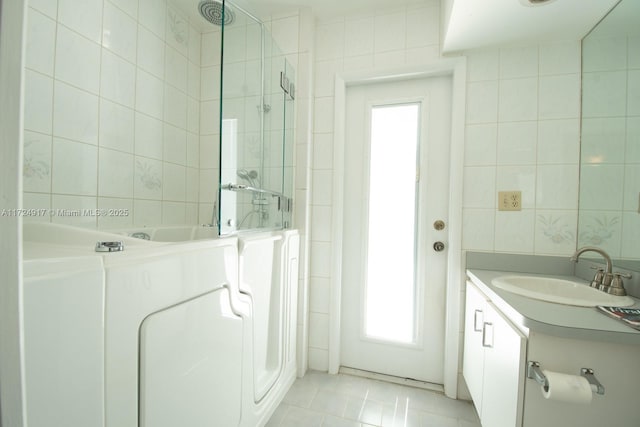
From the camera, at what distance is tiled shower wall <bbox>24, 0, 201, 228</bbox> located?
1156 mm

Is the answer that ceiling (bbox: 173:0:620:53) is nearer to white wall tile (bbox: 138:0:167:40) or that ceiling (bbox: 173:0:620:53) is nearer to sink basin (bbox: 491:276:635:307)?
white wall tile (bbox: 138:0:167:40)

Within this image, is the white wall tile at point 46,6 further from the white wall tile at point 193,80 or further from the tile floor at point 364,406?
the tile floor at point 364,406

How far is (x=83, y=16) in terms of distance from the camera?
4.21 feet

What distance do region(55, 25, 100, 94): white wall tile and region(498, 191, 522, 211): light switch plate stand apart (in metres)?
2.23

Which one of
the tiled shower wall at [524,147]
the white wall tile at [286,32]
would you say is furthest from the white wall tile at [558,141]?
the white wall tile at [286,32]

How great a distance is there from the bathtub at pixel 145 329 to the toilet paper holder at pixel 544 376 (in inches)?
38.8

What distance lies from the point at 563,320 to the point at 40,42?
2.19m

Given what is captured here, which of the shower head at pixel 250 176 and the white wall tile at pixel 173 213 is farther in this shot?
the white wall tile at pixel 173 213

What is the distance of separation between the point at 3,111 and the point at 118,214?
1.53 metres

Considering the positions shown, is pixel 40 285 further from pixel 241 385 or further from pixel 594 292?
pixel 594 292

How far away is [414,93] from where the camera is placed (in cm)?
171

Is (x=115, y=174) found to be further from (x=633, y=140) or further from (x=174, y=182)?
(x=633, y=140)

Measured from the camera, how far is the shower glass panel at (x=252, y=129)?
1077mm

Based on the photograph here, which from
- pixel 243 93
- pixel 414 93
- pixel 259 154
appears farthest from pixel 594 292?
pixel 243 93
